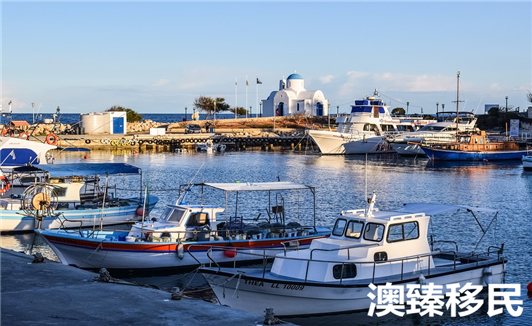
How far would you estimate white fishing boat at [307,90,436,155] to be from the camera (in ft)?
295

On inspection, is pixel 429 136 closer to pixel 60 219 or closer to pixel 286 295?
pixel 60 219

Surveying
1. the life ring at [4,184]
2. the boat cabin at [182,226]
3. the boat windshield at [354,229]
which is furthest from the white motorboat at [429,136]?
the boat windshield at [354,229]

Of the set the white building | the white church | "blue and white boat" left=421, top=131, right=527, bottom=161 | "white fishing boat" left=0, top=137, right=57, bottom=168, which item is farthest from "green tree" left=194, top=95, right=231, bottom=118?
"white fishing boat" left=0, top=137, right=57, bottom=168

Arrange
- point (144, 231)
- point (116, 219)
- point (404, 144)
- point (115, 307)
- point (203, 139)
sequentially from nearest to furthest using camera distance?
point (115, 307) → point (144, 231) → point (116, 219) → point (404, 144) → point (203, 139)

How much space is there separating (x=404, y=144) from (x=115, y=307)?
75.5m

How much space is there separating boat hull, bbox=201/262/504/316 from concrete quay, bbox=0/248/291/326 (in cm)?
233

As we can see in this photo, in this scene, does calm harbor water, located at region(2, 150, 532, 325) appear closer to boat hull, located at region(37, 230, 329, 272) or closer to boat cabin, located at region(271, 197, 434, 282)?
boat hull, located at region(37, 230, 329, 272)

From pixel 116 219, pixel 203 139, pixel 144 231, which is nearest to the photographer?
pixel 144 231

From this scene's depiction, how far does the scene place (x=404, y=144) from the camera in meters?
87.9

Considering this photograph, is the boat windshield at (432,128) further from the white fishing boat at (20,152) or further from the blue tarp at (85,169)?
the blue tarp at (85,169)

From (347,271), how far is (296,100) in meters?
112

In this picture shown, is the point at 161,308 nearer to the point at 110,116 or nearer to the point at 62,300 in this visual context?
the point at 62,300

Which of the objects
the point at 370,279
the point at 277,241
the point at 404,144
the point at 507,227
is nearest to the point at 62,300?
the point at 370,279

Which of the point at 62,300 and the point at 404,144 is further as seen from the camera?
the point at 404,144
